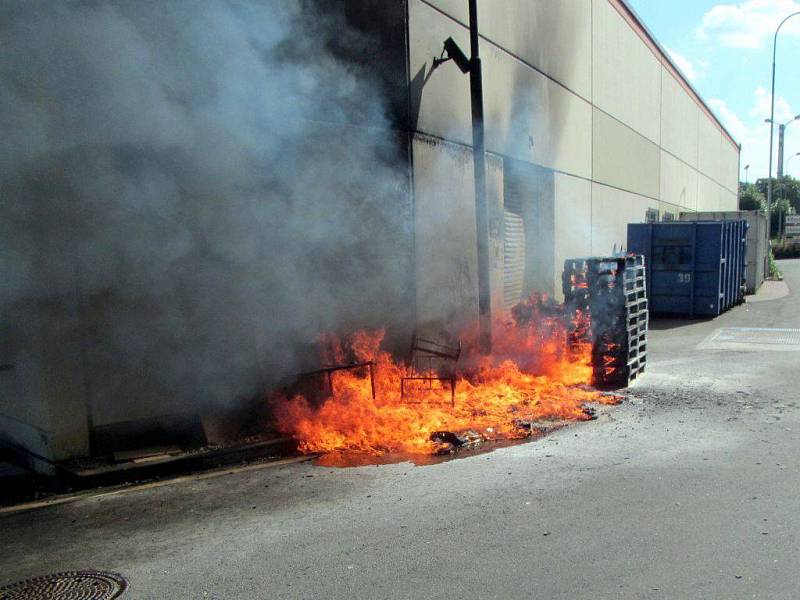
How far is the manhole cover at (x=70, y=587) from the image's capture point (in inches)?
116

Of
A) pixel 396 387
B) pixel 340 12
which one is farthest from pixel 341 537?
pixel 340 12

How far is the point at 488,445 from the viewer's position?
517 centimetres

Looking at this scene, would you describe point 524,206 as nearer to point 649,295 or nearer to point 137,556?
point 649,295

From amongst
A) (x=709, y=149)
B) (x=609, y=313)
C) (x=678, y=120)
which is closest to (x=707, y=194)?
(x=709, y=149)

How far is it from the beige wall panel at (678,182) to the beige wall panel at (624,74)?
1606mm

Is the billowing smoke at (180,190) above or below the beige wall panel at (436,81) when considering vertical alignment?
below

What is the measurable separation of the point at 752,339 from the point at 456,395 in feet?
20.7

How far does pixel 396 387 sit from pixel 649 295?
8.90 m

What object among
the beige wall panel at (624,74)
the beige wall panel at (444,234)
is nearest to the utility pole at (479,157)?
the beige wall panel at (444,234)

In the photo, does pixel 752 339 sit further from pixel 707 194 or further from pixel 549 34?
pixel 707 194

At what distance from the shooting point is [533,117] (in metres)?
9.97

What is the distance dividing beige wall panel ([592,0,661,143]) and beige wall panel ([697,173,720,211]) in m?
8.74

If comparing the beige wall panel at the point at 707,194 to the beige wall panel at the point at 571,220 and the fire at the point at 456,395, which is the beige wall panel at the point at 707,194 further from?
the fire at the point at 456,395

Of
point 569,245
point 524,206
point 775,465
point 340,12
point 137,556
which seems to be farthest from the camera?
point 569,245
